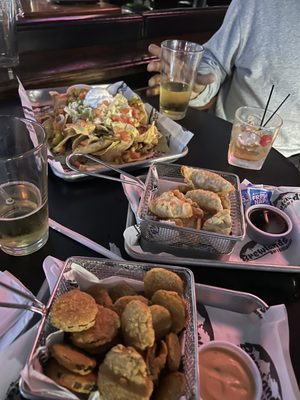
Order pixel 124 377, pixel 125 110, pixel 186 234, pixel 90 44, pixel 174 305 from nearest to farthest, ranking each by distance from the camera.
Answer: pixel 124 377, pixel 174 305, pixel 186 234, pixel 125 110, pixel 90 44

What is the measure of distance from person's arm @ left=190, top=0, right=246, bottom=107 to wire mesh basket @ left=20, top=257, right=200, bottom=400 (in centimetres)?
113

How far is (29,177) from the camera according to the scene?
800 millimetres

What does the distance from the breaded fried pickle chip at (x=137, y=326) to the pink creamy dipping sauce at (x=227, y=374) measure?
136 millimetres

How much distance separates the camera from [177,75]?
1460 millimetres

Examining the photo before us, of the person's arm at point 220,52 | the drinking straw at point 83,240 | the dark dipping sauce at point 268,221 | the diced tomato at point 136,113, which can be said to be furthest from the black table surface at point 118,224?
the person's arm at point 220,52

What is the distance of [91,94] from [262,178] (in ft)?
2.26

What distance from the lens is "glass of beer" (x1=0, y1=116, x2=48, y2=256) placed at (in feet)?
2.45

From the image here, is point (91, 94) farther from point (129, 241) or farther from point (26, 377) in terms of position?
point (26, 377)

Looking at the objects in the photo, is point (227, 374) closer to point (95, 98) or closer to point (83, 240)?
point (83, 240)

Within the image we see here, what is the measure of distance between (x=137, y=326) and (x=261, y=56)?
4.82ft

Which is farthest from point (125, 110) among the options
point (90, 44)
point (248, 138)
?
point (90, 44)

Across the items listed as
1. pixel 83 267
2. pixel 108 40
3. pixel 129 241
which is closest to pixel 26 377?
pixel 83 267

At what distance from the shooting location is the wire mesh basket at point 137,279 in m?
0.52

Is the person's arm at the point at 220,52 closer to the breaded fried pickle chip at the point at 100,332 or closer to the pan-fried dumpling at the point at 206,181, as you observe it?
the pan-fried dumpling at the point at 206,181
